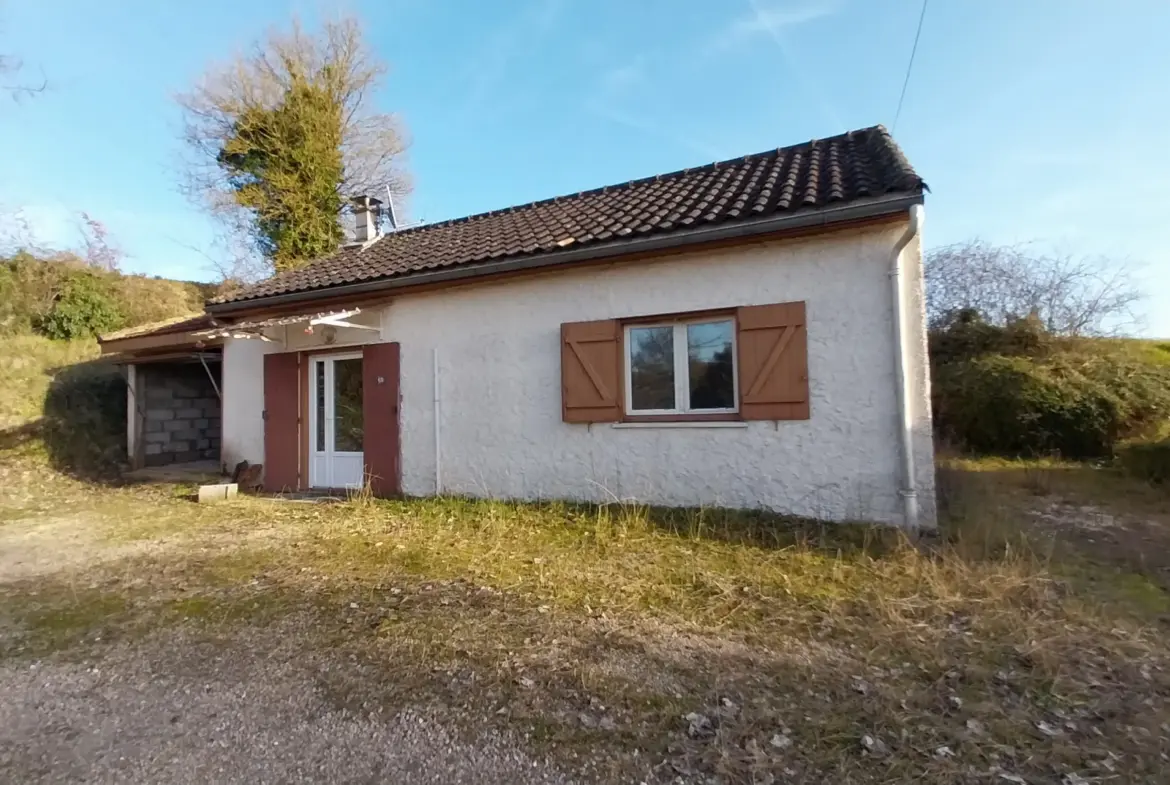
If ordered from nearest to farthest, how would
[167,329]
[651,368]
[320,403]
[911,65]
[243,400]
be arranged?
[651,368] < [911,65] < [320,403] < [243,400] < [167,329]

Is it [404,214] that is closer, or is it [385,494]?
[385,494]

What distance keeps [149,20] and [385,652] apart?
10.7 m

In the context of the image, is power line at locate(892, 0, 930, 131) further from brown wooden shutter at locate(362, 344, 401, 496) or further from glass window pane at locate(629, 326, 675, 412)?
brown wooden shutter at locate(362, 344, 401, 496)

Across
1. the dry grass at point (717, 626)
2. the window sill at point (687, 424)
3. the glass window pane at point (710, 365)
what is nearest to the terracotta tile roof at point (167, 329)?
the dry grass at point (717, 626)

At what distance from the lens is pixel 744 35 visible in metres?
8.63

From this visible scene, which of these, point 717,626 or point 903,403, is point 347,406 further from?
point 903,403

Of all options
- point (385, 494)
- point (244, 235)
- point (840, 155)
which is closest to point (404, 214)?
point (244, 235)

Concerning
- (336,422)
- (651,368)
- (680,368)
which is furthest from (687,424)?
(336,422)

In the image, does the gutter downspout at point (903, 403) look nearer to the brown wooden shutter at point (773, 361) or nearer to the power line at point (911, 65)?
the brown wooden shutter at point (773, 361)

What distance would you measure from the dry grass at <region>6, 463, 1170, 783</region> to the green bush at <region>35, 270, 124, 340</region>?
1169 cm

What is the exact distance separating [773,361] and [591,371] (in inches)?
79.5

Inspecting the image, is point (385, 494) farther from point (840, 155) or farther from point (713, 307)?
point (840, 155)

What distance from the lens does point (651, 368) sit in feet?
22.3

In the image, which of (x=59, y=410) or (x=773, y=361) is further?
(x=59, y=410)
